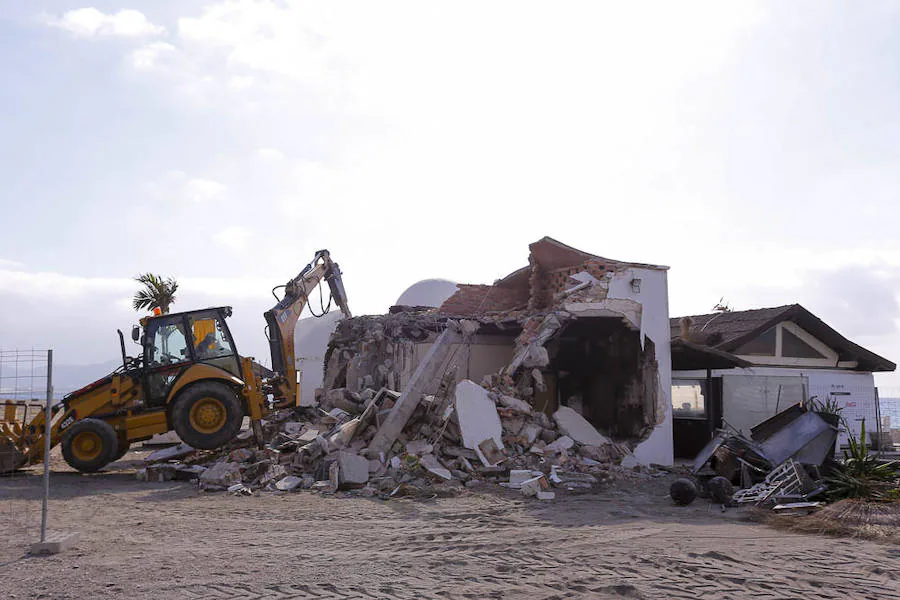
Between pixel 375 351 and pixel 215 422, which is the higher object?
pixel 375 351

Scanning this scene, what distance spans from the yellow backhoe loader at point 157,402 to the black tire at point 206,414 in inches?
0.6

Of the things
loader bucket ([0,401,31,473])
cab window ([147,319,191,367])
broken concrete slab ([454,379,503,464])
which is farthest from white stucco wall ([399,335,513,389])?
loader bucket ([0,401,31,473])

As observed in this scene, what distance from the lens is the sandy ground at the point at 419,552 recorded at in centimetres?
581

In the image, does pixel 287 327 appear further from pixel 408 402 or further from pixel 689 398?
pixel 689 398

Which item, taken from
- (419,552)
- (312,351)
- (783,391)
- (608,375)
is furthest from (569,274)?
(312,351)

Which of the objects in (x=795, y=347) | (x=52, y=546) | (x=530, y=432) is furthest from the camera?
(x=795, y=347)

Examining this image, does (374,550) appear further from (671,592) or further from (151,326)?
(151,326)

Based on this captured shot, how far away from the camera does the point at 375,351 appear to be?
17953 mm

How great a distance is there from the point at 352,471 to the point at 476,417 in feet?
8.62

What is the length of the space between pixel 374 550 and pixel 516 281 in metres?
12.8

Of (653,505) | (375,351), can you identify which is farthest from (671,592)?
(375,351)

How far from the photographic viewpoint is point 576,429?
14047 millimetres

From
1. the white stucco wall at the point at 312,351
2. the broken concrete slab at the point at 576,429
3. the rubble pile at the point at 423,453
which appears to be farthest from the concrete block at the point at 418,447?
the white stucco wall at the point at 312,351

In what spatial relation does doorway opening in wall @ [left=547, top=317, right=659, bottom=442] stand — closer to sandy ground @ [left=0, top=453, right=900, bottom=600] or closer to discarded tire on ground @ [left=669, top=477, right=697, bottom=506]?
discarded tire on ground @ [left=669, top=477, right=697, bottom=506]
